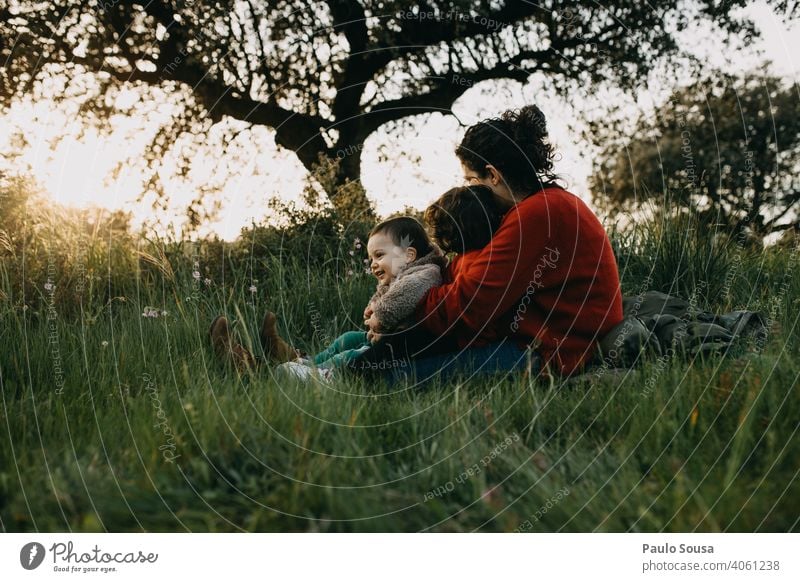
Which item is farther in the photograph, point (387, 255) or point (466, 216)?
point (387, 255)

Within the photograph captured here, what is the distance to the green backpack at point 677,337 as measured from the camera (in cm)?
326

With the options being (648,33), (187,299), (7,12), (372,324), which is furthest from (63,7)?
(648,33)

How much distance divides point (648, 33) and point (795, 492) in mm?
5805

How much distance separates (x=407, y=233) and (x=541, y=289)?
920mm

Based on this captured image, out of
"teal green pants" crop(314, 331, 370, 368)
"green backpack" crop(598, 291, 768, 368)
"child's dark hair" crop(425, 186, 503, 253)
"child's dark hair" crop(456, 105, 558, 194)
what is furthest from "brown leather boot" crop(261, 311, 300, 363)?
"green backpack" crop(598, 291, 768, 368)

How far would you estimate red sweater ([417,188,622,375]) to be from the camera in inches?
134

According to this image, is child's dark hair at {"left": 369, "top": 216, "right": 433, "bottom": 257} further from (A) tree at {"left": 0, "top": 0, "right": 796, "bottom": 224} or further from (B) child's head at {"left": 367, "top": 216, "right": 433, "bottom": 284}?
(A) tree at {"left": 0, "top": 0, "right": 796, "bottom": 224}

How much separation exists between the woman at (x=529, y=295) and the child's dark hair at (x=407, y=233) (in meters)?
0.44

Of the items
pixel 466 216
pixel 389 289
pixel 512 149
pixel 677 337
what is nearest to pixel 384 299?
pixel 389 289

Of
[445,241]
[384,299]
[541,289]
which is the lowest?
[541,289]

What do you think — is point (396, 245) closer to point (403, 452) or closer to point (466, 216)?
point (466, 216)
